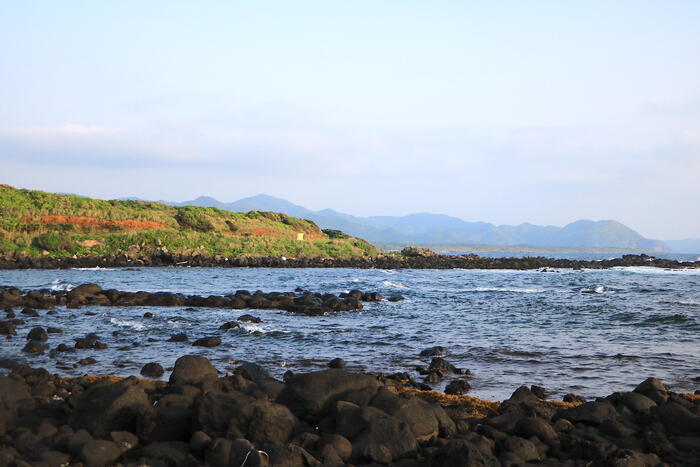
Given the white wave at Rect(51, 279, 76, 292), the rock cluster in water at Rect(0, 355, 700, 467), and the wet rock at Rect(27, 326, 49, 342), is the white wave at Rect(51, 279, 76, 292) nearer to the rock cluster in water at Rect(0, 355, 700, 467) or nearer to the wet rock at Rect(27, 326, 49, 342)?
the wet rock at Rect(27, 326, 49, 342)

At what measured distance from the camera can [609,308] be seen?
30.4m

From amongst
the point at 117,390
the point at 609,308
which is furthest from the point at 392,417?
the point at 609,308

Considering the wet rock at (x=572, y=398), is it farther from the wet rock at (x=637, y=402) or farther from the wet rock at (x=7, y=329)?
the wet rock at (x=7, y=329)

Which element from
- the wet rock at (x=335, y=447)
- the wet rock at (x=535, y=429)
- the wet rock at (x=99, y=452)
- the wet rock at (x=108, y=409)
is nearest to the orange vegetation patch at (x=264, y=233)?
the wet rock at (x=108, y=409)

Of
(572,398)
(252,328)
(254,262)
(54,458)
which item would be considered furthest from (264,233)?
(54,458)

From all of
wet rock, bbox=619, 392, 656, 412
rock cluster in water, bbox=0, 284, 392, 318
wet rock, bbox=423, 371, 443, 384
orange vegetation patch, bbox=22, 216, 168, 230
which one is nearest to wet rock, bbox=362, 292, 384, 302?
rock cluster in water, bbox=0, 284, 392, 318

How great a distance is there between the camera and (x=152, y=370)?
14266 millimetres

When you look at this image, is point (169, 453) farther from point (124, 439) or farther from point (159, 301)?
point (159, 301)

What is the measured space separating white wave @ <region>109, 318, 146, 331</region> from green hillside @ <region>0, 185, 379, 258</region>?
45192 mm

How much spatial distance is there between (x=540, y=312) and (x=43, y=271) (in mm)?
41519

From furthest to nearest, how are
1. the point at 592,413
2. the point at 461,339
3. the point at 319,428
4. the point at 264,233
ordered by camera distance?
the point at 264,233
the point at 461,339
the point at 592,413
the point at 319,428

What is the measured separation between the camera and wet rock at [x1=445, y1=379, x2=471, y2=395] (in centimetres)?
1291

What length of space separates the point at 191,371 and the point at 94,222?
224ft

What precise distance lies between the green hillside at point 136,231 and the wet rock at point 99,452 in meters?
61.5
